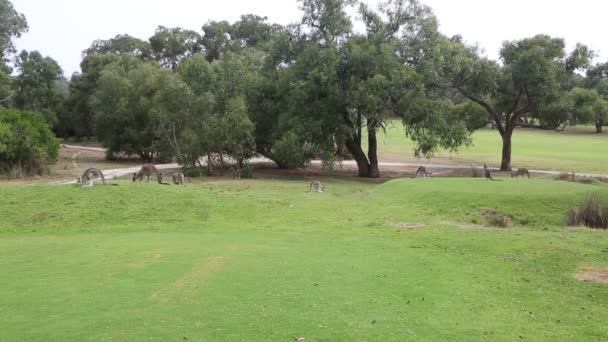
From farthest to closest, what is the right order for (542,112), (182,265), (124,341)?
(542,112) < (182,265) < (124,341)

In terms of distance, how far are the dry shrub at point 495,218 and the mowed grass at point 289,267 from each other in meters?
0.34

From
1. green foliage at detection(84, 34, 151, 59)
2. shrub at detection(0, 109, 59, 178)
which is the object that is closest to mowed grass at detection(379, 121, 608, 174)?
shrub at detection(0, 109, 59, 178)

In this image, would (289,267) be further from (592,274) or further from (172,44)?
(172,44)

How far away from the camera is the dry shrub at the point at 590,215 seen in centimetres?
1878

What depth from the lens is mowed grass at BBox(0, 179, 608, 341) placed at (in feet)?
28.0

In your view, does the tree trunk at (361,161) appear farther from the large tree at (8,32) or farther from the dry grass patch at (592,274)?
the large tree at (8,32)

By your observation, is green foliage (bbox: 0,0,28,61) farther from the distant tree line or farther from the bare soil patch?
the bare soil patch

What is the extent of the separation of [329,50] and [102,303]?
3006cm

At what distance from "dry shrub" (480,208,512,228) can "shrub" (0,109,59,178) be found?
30.5m

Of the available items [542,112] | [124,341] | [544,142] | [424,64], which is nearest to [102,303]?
[124,341]

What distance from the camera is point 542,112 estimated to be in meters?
42.5

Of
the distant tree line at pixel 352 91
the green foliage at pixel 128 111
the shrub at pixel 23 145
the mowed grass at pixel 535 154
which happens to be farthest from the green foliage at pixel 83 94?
the mowed grass at pixel 535 154

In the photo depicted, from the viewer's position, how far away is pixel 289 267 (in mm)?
12281

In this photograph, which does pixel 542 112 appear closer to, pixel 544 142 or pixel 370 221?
pixel 370 221
